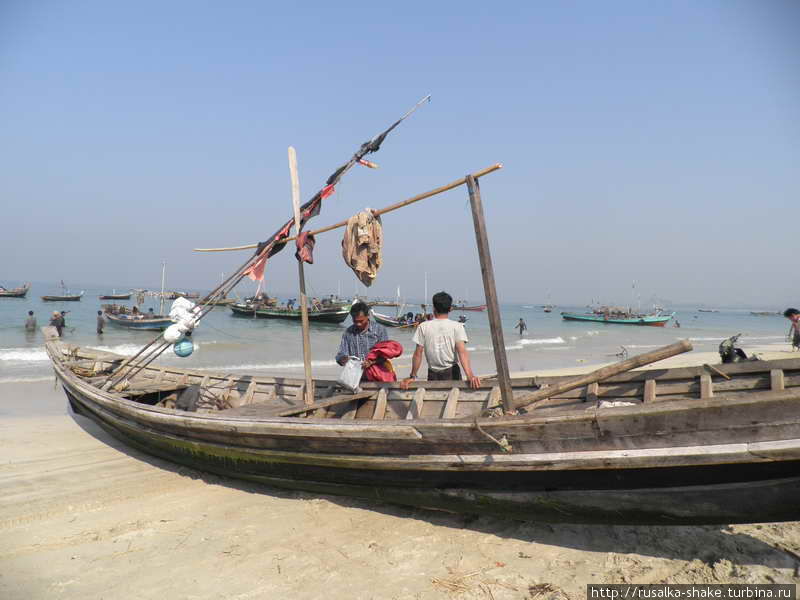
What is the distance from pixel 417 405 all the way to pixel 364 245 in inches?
65.5

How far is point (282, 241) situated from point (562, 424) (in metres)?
3.80

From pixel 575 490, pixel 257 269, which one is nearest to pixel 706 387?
pixel 575 490

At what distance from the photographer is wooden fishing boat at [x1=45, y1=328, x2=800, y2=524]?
8.01 ft

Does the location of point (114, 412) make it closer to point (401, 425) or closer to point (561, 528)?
point (401, 425)

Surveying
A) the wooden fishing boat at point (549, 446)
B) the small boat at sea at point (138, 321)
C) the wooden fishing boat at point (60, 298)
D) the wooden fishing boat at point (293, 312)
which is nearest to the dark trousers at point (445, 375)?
the wooden fishing boat at point (549, 446)

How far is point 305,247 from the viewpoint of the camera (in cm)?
496

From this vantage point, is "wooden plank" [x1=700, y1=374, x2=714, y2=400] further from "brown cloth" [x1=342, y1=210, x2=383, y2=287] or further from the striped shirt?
the striped shirt

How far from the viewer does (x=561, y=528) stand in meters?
3.41

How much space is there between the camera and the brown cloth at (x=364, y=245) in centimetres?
427

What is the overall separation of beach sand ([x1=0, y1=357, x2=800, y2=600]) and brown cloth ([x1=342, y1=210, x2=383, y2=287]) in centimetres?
217

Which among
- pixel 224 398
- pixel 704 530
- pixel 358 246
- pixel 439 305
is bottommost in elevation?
pixel 704 530

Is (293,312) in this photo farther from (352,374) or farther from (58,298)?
(352,374)

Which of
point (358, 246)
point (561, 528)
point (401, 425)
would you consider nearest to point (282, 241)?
point (358, 246)

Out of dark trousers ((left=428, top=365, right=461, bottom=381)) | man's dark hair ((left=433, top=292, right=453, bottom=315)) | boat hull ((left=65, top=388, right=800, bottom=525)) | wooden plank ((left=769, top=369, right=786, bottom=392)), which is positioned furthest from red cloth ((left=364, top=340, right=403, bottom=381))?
wooden plank ((left=769, top=369, right=786, bottom=392))
